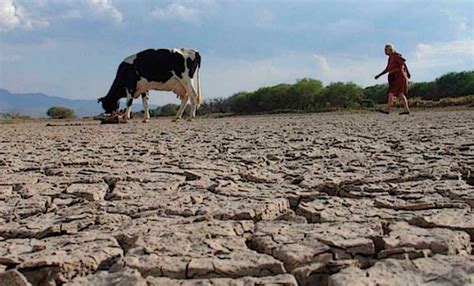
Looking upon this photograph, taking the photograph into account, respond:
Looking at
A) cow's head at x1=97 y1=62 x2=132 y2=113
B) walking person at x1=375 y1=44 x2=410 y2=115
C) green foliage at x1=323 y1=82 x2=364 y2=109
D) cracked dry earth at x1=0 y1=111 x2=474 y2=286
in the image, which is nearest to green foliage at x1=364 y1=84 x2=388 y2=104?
green foliage at x1=323 y1=82 x2=364 y2=109

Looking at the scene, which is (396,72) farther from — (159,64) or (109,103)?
(109,103)

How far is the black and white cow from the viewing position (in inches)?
463

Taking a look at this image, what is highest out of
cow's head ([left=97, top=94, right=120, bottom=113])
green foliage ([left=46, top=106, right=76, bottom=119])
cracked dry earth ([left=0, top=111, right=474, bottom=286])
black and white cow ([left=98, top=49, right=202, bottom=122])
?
black and white cow ([left=98, top=49, right=202, bottom=122])

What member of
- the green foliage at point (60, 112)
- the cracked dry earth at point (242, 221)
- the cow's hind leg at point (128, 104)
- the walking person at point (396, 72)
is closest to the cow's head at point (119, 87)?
the cow's hind leg at point (128, 104)

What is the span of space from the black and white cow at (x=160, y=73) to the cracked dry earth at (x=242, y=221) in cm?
789

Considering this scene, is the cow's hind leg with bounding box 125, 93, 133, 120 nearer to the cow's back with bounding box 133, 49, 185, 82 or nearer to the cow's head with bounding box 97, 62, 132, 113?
the cow's head with bounding box 97, 62, 132, 113

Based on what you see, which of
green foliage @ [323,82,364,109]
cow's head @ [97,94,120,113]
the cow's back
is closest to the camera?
the cow's back

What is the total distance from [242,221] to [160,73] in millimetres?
10026

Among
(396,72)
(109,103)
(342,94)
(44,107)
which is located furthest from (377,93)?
(44,107)

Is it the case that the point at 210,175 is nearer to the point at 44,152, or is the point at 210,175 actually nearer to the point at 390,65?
the point at 44,152

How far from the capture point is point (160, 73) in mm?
11797

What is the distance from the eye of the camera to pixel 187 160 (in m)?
4.12

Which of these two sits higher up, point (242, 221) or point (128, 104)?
point (128, 104)

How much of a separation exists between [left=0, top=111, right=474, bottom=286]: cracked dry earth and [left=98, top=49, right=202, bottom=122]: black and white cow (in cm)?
789
